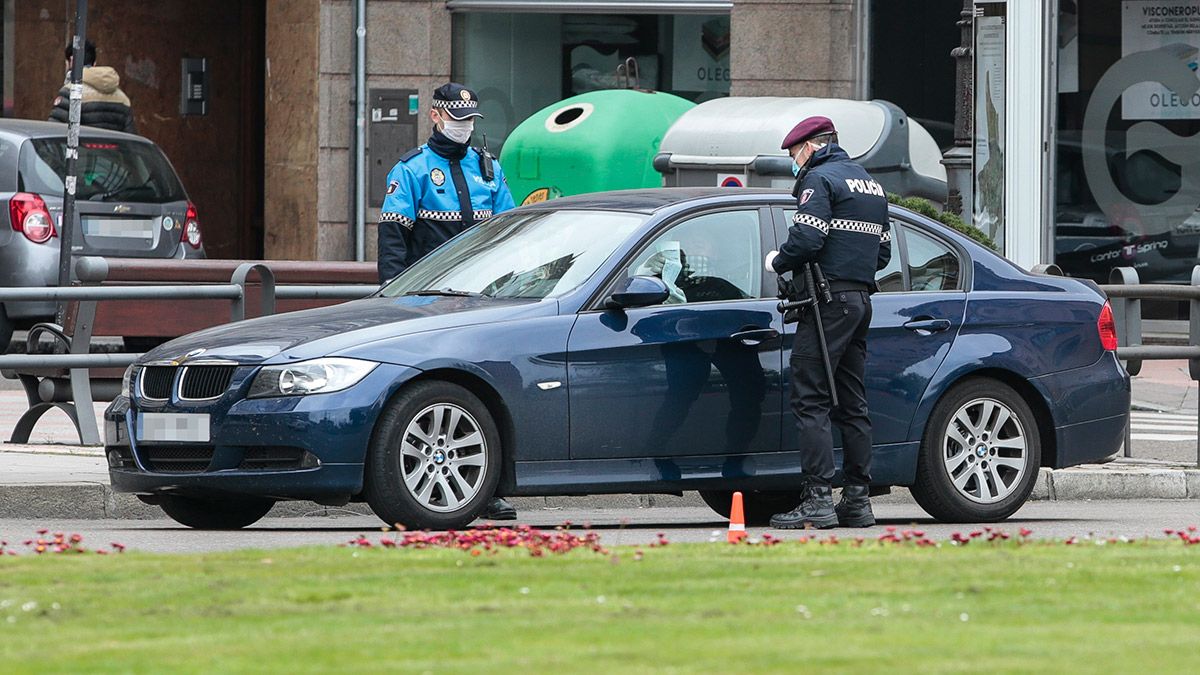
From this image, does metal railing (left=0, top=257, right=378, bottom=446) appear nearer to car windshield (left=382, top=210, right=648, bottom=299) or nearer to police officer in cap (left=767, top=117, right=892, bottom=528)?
car windshield (left=382, top=210, right=648, bottom=299)

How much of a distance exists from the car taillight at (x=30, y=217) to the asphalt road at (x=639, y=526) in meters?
6.95

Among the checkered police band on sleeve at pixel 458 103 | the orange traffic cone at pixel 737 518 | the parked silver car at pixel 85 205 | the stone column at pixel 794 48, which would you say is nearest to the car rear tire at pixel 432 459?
the orange traffic cone at pixel 737 518

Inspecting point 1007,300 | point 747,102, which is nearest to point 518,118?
point 747,102

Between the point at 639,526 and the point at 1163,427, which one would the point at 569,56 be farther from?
the point at 639,526

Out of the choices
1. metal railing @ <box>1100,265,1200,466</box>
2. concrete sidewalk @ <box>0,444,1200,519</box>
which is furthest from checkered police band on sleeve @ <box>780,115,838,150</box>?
metal railing @ <box>1100,265,1200,466</box>

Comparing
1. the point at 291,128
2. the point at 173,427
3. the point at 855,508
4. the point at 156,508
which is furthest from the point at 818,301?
the point at 291,128

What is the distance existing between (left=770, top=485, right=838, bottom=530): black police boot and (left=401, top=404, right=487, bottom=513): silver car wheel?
1.29 meters

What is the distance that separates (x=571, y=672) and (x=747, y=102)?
513 inches

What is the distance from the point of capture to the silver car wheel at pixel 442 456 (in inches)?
353

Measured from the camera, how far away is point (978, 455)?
10078 mm

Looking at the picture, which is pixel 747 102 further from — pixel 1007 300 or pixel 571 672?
pixel 571 672

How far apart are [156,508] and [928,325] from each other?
3339mm

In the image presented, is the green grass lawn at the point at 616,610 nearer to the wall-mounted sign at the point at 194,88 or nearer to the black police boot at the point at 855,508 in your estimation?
the black police boot at the point at 855,508

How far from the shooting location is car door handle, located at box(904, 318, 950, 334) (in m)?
9.90
